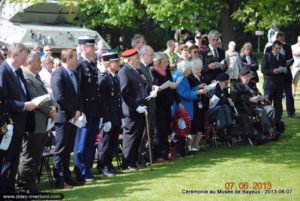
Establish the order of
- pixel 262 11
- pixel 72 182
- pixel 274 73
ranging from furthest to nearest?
pixel 274 73, pixel 262 11, pixel 72 182

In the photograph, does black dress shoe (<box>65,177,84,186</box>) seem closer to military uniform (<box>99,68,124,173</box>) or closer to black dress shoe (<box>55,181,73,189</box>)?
black dress shoe (<box>55,181,73,189</box>)

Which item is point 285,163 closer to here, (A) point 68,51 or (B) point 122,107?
(B) point 122,107

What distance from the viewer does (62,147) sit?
9156 mm

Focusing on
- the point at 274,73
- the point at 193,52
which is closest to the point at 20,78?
the point at 193,52

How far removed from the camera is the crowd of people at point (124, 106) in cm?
814

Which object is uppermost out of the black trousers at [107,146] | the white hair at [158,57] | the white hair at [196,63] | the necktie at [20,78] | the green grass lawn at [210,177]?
the white hair at [158,57]

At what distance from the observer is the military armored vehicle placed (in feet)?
56.2

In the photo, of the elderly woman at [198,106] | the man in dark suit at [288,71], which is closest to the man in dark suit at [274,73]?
the man in dark suit at [288,71]

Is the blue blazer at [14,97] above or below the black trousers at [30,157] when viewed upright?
above

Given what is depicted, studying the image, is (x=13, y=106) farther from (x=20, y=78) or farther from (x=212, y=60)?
(x=212, y=60)

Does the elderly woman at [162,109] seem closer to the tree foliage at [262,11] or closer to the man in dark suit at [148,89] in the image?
the man in dark suit at [148,89]

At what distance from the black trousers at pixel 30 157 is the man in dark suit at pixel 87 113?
124cm

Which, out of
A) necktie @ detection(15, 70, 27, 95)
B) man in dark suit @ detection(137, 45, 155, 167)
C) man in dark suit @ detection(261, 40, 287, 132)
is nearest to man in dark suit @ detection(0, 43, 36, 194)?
necktie @ detection(15, 70, 27, 95)

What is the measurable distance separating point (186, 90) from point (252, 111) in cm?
188
